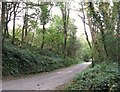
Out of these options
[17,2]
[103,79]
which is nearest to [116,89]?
[103,79]

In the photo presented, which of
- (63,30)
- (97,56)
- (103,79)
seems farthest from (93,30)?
(63,30)

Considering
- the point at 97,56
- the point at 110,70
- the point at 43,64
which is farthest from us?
the point at 43,64

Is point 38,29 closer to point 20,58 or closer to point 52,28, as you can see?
point 52,28

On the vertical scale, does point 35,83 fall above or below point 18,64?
below

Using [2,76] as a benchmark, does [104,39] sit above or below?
above

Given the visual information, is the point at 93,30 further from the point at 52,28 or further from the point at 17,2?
the point at 52,28

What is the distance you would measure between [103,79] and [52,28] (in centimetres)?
2390

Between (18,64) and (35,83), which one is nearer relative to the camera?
(35,83)

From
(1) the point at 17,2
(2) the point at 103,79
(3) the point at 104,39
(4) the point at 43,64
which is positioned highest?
(1) the point at 17,2

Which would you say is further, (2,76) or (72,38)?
(72,38)

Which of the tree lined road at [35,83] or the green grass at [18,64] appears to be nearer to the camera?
the tree lined road at [35,83]

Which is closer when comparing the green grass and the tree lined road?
the tree lined road

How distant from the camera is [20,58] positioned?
67.8 ft

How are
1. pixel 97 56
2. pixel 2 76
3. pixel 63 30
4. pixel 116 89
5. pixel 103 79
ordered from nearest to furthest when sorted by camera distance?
pixel 116 89
pixel 103 79
pixel 2 76
pixel 97 56
pixel 63 30
